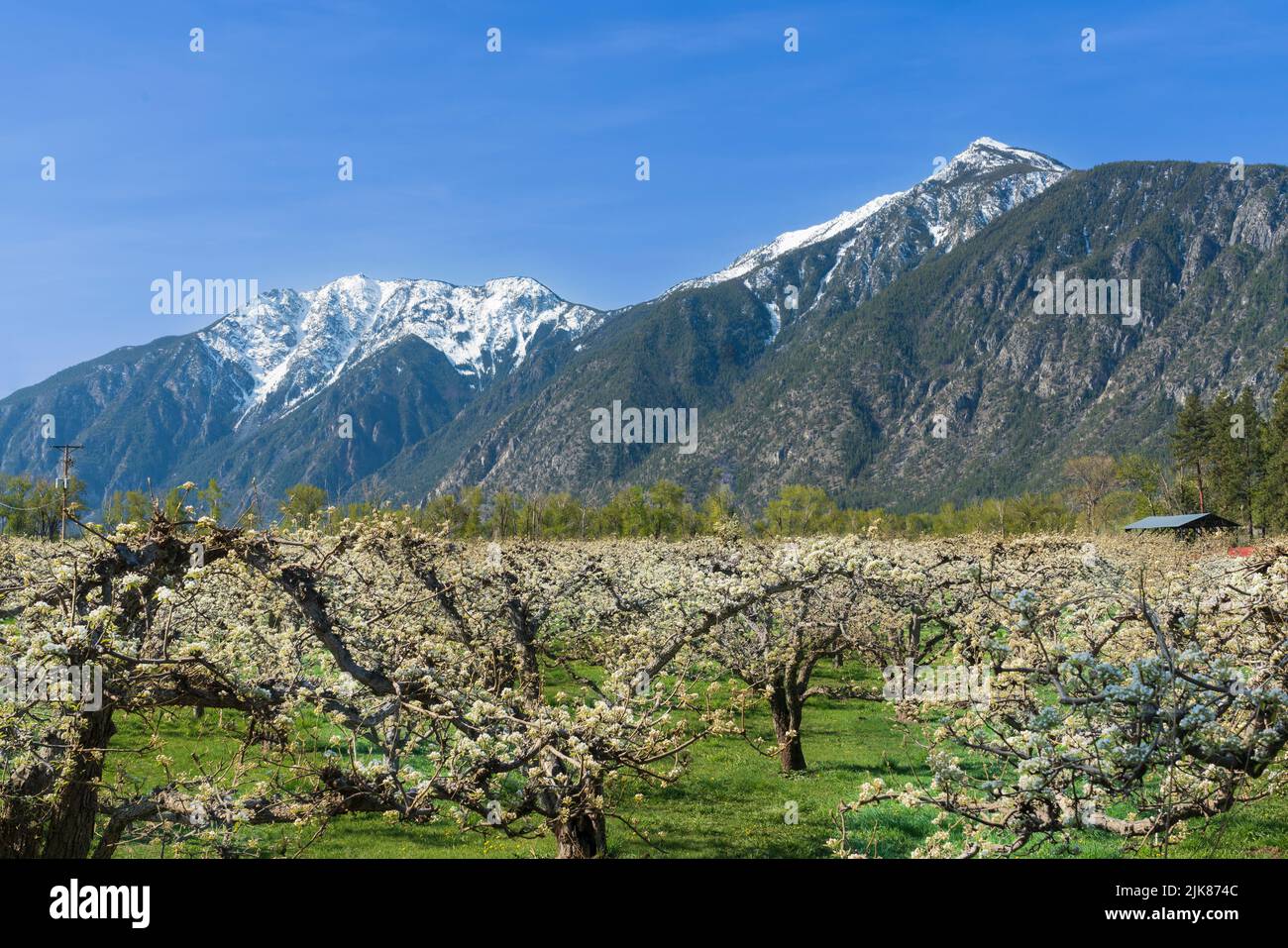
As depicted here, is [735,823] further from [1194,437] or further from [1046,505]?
[1046,505]

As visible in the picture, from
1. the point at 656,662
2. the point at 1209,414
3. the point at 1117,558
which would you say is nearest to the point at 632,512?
the point at 1209,414

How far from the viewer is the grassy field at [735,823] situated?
13.6 meters

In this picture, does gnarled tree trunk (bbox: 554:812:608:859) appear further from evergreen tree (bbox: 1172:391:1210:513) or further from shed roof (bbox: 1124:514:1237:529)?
evergreen tree (bbox: 1172:391:1210:513)

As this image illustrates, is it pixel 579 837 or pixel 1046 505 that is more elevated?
pixel 1046 505

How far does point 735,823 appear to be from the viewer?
17.9m

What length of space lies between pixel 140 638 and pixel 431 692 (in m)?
4.06

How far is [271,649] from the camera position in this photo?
58.0 ft

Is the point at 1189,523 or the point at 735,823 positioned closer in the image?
the point at 735,823

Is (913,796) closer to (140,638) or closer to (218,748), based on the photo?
(140,638)

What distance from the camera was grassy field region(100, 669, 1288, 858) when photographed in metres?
13.6

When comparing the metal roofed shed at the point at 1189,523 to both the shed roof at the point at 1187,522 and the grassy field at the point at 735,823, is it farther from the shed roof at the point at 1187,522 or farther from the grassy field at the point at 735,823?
the grassy field at the point at 735,823

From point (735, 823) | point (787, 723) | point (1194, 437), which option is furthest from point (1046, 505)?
point (735, 823)

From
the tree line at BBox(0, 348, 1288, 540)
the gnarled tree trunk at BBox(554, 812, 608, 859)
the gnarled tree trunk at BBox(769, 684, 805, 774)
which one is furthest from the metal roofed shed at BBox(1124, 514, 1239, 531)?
the gnarled tree trunk at BBox(554, 812, 608, 859)

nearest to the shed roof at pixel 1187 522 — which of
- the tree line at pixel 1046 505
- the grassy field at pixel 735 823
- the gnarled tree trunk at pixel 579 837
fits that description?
the tree line at pixel 1046 505
